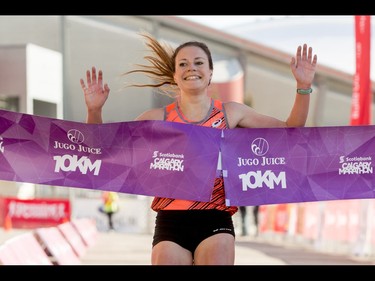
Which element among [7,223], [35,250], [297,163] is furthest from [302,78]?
[7,223]

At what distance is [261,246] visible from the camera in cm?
2261

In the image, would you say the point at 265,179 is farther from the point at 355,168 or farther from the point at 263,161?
the point at 355,168

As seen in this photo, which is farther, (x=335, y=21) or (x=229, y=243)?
(x=335, y=21)

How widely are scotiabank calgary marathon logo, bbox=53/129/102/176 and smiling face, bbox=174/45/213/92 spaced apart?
665 mm

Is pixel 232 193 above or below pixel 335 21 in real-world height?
below

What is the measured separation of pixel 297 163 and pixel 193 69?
2.75ft

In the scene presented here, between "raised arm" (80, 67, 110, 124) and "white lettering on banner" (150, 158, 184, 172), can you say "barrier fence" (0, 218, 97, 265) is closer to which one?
"raised arm" (80, 67, 110, 124)

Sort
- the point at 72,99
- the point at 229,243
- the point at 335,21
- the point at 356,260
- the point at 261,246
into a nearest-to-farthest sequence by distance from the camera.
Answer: the point at 229,243 → the point at 356,260 → the point at 261,246 → the point at 72,99 → the point at 335,21

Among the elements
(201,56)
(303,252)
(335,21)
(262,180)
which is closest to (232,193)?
(262,180)

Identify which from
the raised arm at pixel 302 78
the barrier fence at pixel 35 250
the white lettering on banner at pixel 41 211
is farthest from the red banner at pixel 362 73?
the raised arm at pixel 302 78

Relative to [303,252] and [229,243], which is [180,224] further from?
[303,252]

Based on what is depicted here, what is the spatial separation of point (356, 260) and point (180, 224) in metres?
11.2

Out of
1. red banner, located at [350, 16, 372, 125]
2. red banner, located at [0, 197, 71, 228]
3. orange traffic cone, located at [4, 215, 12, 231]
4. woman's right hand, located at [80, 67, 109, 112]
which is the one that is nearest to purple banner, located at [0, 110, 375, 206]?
woman's right hand, located at [80, 67, 109, 112]
